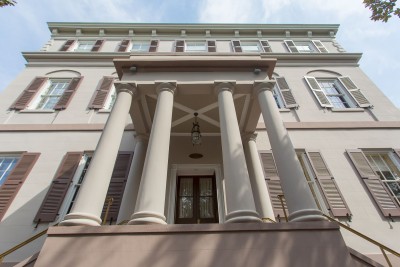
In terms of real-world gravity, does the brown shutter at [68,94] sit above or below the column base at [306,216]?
above

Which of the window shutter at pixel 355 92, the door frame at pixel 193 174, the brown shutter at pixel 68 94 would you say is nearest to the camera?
the door frame at pixel 193 174

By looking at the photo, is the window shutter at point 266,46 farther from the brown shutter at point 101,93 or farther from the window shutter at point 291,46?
the brown shutter at point 101,93

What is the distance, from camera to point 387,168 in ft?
26.8

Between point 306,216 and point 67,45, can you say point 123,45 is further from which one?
point 306,216

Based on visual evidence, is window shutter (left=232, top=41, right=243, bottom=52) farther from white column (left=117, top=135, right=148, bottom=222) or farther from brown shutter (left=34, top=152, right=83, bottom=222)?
brown shutter (left=34, top=152, right=83, bottom=222)

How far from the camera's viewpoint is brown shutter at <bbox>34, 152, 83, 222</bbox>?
22.4 feet

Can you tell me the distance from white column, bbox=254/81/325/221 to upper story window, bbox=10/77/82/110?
8.40 meters

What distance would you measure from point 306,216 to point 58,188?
280 inches

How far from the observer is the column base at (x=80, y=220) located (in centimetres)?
402

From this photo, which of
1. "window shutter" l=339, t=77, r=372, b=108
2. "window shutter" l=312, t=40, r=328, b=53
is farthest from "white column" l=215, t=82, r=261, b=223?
"window shutter" l=312, t=40, r=328, b=53

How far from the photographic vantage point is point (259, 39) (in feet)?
49.4

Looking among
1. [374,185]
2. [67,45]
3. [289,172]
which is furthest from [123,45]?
[374,185]

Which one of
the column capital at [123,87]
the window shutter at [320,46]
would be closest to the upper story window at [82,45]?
the column capital at [123,87]

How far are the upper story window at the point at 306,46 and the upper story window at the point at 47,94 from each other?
1187 centimetres
